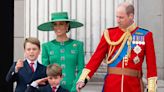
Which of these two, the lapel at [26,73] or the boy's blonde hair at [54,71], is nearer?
the boy's blonde hair at [54,71]

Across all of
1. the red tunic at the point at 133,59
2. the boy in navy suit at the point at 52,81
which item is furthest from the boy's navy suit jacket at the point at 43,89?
the red tunic at the point at 133,59

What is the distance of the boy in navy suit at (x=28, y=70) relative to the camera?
4.79 metres

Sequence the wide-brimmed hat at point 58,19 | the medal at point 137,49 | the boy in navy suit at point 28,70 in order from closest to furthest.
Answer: the boy in navy suit at point 28,70, the medal at point 137,49, the wide-brimmed hat at point 58,19

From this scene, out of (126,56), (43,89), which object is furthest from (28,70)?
(126,56)

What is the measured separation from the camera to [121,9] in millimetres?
4836

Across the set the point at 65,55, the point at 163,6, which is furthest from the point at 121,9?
the point at 163,6

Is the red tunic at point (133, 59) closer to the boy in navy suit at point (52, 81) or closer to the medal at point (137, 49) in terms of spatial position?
the medal at point (137, 49)

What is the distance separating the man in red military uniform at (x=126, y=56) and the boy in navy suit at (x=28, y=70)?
1.28 ft

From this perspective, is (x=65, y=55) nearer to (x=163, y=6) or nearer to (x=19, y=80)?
(x=19, y=80)

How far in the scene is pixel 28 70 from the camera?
486cm

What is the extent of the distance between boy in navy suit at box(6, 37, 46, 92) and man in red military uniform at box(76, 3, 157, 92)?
0.39 m

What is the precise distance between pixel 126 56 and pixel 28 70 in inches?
35.3

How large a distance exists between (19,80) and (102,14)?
1.97 m

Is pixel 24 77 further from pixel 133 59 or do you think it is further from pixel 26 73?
pixel 133 59
